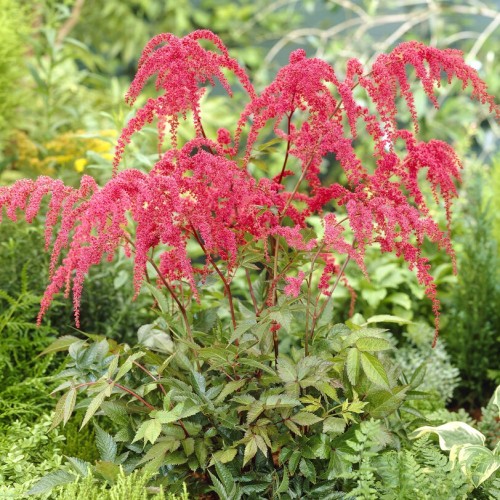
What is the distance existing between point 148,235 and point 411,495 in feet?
2.80

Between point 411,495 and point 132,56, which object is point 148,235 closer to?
point 411,495

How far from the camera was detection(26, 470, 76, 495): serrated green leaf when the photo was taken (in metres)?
1.78

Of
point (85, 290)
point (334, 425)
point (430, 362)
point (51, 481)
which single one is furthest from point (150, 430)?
point (430, 362)

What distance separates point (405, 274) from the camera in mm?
3580

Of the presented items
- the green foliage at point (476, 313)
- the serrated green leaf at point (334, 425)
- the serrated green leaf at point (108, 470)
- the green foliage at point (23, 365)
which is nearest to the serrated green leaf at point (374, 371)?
the serrated green leaf at point (334, 425)

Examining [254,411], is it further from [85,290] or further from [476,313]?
[476,313]

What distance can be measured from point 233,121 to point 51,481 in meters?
3.77

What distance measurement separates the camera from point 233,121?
5.27 meters

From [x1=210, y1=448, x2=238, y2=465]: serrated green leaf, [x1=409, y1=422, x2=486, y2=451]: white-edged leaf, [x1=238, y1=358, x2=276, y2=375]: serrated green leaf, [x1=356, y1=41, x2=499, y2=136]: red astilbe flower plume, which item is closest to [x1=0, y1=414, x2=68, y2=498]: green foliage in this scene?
[x1=210, y1=448, x2=238, y2=465]: serrated green leaf

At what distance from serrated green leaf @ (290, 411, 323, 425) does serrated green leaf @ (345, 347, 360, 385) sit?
122mm

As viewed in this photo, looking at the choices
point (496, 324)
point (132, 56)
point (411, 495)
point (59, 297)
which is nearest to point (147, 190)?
point (411, 495)

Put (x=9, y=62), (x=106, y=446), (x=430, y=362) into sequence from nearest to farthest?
(x=106, y=446), (x=430, y=362), (x=9, y=62)

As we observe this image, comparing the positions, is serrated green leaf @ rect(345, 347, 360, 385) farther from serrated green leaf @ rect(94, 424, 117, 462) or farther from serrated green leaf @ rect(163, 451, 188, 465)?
serrated green leaf @ rect(94, 424, 117, 462)

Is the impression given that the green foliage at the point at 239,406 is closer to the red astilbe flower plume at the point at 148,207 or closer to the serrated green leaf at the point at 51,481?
the serrated green leaf at the point at 51,481
